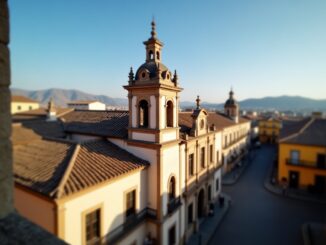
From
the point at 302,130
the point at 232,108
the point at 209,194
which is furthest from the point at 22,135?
the point at 232,108

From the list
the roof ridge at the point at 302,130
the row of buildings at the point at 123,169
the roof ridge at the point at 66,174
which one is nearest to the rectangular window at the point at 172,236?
the row of buildings at the point at 123,169

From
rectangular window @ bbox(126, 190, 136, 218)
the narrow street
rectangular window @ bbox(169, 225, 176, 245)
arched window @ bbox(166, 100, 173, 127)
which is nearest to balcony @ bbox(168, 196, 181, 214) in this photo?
rectangular window @ bbox(169, 225, 176, 245)

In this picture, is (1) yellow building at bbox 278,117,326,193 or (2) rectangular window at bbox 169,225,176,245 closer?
(2) rectangular window at bbox 169,225,176,245

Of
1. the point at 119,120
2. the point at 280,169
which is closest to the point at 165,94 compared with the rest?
the point at 119,120

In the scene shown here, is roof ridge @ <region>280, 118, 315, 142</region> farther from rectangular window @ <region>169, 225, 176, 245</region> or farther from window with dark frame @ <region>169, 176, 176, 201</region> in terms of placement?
rectangular window @ <region>169, 225, 176, 245</region>

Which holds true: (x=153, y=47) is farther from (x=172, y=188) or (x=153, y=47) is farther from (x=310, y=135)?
(x=310, y=135)

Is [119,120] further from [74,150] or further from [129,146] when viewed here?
[74,150]

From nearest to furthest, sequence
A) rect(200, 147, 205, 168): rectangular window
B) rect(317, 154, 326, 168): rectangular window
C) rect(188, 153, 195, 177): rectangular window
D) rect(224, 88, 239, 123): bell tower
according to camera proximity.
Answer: rect(188, 153, 195, 177): rectangular window, rect(200, 147, 205, 168): rectangular window, rect(317, 154, 326, 168): rectangular window, rect(224, 88, 239, 123): bell tower
